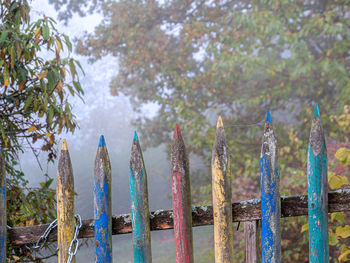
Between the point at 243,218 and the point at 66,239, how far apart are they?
855 millimetres

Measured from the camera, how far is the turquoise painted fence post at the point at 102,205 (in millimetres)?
1796

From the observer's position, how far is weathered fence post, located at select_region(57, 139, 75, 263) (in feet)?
6.00

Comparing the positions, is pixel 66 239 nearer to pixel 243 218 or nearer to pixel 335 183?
A: pixel 243 218

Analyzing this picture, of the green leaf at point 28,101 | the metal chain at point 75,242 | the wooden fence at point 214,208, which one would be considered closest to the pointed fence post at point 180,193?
the wooden fence at point 214,208

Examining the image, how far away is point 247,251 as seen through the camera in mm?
1879

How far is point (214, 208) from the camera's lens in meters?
1.80

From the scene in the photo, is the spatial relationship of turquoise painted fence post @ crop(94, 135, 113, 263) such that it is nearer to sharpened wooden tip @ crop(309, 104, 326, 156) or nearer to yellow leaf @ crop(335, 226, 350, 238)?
sharpened wooden tip @ crop(309, 104, 326, 156)

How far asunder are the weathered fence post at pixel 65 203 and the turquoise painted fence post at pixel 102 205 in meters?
0.13

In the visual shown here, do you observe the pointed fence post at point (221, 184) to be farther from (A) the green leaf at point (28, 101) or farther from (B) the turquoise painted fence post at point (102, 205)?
(A) the green leaf at point (28, 101)

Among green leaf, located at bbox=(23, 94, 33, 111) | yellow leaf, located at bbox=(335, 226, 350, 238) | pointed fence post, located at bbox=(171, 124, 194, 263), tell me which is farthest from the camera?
green leaf, located at bbox=(23, 94, 33, 111)

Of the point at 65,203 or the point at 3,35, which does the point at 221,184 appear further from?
the point at 3,35

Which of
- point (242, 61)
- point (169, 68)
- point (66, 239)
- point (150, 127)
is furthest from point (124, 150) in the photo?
point (66, 239)

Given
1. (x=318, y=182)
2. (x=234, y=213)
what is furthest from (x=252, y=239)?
(x=318, y=182)

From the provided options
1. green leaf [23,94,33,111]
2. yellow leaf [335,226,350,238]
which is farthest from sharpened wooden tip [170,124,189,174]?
green leaf [23,94,33,111]
